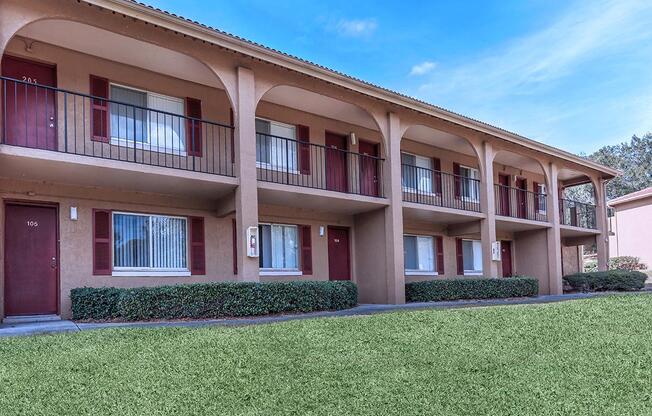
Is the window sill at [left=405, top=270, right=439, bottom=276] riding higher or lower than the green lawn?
higher

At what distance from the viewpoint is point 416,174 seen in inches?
702

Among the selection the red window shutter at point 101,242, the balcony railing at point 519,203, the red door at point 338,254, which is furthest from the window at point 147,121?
the balcony railing at point 519,203

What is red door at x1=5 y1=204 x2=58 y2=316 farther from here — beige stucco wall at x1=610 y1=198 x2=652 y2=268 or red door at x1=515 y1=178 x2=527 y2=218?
beige stucco wall at x1=610 y1=198 x2=652 y2=268

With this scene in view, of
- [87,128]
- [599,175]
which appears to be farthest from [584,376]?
[599,175]

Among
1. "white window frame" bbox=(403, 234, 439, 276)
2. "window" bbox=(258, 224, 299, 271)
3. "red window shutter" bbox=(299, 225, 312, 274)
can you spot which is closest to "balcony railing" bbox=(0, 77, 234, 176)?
"window" bbox=(258, 224, 299, 271)

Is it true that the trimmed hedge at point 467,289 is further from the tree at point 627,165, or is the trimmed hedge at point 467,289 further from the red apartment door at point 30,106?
the tree at point 627,165

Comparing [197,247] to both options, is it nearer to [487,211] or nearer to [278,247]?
[278,247]

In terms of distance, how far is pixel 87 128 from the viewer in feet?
35.3

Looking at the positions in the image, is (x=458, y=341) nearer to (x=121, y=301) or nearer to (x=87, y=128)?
(x=121, y=301)

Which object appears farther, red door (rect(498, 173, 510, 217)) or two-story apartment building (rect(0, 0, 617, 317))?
red door (rect(498, 173, 510, 217))

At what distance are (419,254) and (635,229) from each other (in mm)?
22197

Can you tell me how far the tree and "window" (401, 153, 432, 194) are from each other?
140ft

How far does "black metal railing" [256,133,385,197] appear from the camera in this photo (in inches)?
542

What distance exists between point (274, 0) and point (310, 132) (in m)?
5.59
